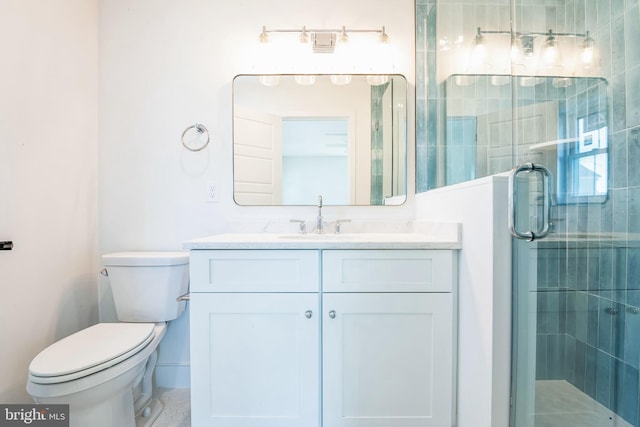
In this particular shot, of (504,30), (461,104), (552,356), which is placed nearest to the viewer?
(552,356)

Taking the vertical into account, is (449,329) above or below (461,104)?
below

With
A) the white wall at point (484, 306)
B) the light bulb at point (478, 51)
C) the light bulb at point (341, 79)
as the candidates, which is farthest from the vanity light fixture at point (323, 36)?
the white wall at point (484, 306)

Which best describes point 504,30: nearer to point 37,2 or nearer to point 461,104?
point 461,104

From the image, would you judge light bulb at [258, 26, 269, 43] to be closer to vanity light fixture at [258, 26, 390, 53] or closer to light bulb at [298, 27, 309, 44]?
vanity light fixture at [258, 26, 390, 53]

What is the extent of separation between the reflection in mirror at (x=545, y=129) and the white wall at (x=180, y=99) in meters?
0.51

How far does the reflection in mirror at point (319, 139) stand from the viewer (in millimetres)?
1724

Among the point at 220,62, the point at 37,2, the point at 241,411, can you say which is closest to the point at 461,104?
the point at 220,62

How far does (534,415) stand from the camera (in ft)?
3.19

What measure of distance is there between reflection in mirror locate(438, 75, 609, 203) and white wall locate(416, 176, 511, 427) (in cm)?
17

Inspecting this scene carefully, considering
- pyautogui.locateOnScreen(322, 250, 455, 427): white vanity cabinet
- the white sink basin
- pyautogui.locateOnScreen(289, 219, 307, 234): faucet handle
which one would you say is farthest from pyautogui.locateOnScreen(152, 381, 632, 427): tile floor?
pyautogui.locateOnScreen(289, 219, 307, 234): faucet handle

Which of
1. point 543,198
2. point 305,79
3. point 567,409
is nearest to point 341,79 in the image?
point 305,79

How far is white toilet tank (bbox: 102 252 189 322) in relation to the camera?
1514mm

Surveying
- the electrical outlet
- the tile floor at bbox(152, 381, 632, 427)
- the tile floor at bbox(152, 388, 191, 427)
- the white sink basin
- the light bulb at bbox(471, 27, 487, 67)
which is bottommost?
the tile floor at bbox(152, 388, 191, 427)

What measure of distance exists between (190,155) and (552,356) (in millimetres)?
1816
